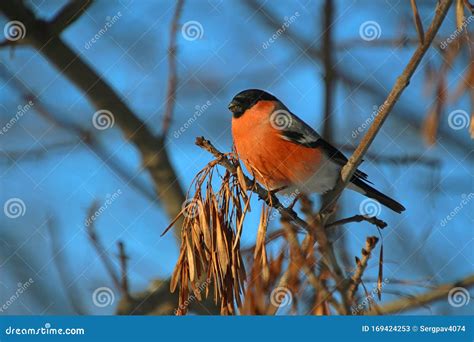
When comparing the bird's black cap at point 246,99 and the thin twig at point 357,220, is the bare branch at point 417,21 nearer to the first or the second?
the thin twig at point 357,220

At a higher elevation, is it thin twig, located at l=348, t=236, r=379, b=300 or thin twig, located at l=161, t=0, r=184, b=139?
thin twig, located at l=161, t=0, r=184, b=139

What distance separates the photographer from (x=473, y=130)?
5.50 feet

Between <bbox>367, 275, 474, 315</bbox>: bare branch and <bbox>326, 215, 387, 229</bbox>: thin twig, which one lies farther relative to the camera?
<bbox>367, 275, 474, 315</bbox>: bare branch

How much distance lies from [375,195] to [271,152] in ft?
1.52

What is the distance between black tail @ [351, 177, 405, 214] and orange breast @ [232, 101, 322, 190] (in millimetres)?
179

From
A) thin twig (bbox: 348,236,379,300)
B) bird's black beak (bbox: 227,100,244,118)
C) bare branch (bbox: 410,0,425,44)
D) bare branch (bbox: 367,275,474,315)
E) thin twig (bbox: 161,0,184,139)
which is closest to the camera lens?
thin twig (bbox: 348,236,379,300)

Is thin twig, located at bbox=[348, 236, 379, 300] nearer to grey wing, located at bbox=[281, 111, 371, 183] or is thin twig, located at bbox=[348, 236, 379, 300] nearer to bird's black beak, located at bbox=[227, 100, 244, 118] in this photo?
grey wing, located at bbox=[281, 111, 371, 183]

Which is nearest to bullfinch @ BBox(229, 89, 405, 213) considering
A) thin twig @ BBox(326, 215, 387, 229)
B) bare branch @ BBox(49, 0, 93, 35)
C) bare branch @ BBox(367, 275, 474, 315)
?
bare branch @ BBox(367, 275, 474, 315)

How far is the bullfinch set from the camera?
2.72m

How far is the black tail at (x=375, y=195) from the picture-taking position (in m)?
Result: 2.73

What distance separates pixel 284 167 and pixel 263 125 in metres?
0.21

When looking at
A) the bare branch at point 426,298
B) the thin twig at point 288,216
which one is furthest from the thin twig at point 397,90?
the bare branch at point 426,298

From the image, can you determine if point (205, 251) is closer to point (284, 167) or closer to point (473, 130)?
point (473, 130)

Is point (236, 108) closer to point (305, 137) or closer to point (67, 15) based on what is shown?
point (305, 137)
